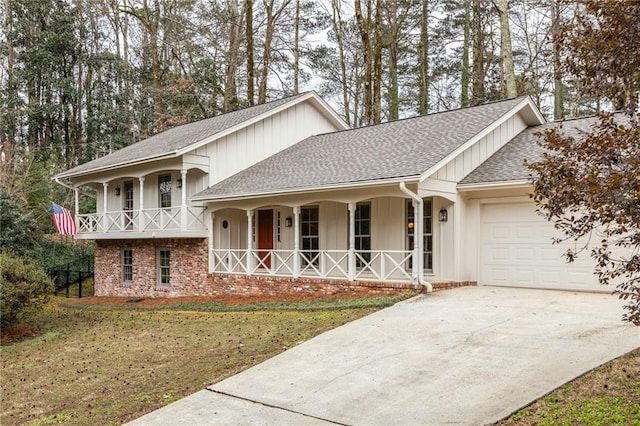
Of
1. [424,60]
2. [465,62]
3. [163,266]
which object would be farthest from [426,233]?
[424,60]

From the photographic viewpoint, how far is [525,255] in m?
12.7

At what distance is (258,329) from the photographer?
10469mm

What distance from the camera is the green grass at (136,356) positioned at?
736cm

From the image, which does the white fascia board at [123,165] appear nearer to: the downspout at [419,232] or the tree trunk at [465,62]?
the downspout at [419,232]

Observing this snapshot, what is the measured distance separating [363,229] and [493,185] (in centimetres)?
379

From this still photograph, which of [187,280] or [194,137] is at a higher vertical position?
[194,137]

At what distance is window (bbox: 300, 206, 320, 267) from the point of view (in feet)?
52.5

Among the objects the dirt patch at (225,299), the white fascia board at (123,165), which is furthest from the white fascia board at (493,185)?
the white fascia board at (123,165)

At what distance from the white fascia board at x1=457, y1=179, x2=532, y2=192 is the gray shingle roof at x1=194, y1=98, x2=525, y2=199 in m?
0.97

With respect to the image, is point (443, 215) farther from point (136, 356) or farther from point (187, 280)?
point (187, 280)

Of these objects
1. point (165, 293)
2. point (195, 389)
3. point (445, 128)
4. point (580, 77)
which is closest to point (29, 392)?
point (195, 389)

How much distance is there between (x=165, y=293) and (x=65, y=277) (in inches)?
289

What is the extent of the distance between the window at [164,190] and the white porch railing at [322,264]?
3098 millimetres

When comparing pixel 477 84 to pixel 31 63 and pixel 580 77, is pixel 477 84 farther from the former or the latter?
pixel 31 63
